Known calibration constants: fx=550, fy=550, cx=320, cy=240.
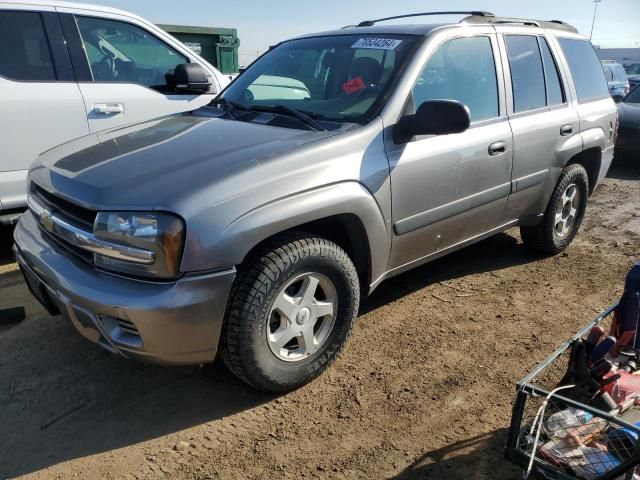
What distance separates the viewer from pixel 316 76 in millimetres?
3449

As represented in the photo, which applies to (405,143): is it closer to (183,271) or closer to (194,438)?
(183,271)

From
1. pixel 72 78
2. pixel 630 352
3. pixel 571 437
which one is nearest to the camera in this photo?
pixel 571 437

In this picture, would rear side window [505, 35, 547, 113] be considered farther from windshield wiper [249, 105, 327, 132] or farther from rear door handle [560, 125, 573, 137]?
windshield wiper [249, 105, 327, 132]

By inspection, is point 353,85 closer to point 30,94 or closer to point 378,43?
point 378,43

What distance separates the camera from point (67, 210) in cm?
257

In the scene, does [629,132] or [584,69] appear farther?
[629,132]

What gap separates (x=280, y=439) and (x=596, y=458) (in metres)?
1.29

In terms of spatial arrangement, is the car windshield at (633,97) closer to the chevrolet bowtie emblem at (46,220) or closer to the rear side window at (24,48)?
the rear side window at (24,48)

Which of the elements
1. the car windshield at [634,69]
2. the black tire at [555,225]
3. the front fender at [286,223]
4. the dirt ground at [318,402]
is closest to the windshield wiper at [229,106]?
the front fender at [286,223]

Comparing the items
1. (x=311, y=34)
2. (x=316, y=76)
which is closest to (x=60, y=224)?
(x=316, y=76)

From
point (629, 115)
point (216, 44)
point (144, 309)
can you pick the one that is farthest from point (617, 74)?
point (144, 309)

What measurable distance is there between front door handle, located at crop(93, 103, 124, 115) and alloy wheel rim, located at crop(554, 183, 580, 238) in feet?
12.0

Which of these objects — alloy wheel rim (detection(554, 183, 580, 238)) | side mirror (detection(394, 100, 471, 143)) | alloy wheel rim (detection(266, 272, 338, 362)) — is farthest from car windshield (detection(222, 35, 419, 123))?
alloy wheel rim (detection(554, 183, 580, 238))

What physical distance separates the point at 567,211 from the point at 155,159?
352 centimetres
